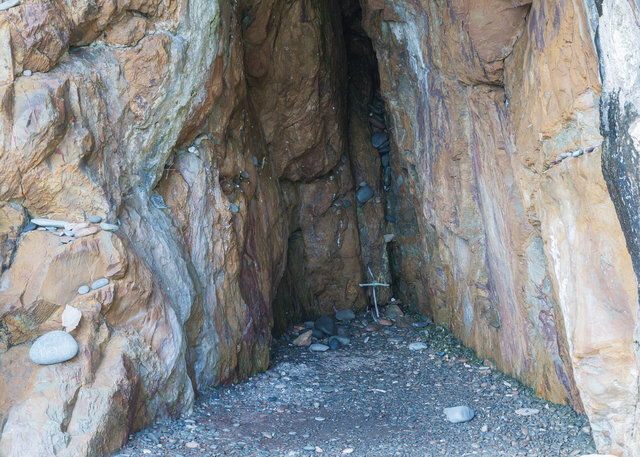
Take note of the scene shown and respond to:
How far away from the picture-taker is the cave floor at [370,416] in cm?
364

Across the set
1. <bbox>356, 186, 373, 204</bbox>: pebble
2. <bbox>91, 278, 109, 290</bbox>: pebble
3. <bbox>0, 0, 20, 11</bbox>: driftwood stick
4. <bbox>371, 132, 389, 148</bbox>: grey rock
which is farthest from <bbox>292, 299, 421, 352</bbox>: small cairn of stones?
<bbox>0, 0, 20, 11</bbox>: driftwood stick

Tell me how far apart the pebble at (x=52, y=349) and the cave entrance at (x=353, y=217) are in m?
4.21

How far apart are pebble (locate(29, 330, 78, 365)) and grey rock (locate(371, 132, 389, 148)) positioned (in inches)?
227

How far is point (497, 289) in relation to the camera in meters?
5.12

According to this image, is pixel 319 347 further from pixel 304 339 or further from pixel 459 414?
pixel 459 414

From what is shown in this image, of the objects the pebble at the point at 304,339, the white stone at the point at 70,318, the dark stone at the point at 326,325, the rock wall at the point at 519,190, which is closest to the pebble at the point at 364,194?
the rock wall at the point at 519,190

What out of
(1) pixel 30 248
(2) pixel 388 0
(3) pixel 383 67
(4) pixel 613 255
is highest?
(2) pixel 388 0

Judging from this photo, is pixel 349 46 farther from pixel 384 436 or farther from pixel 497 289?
pixel 384 436

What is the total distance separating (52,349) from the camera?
3.31 m

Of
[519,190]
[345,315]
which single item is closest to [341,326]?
[345,315]

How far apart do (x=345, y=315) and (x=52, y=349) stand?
191 inches

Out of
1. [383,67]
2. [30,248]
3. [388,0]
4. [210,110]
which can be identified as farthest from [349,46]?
[30,248]

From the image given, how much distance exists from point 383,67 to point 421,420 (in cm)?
420

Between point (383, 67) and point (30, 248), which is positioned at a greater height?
point (383, 67)
